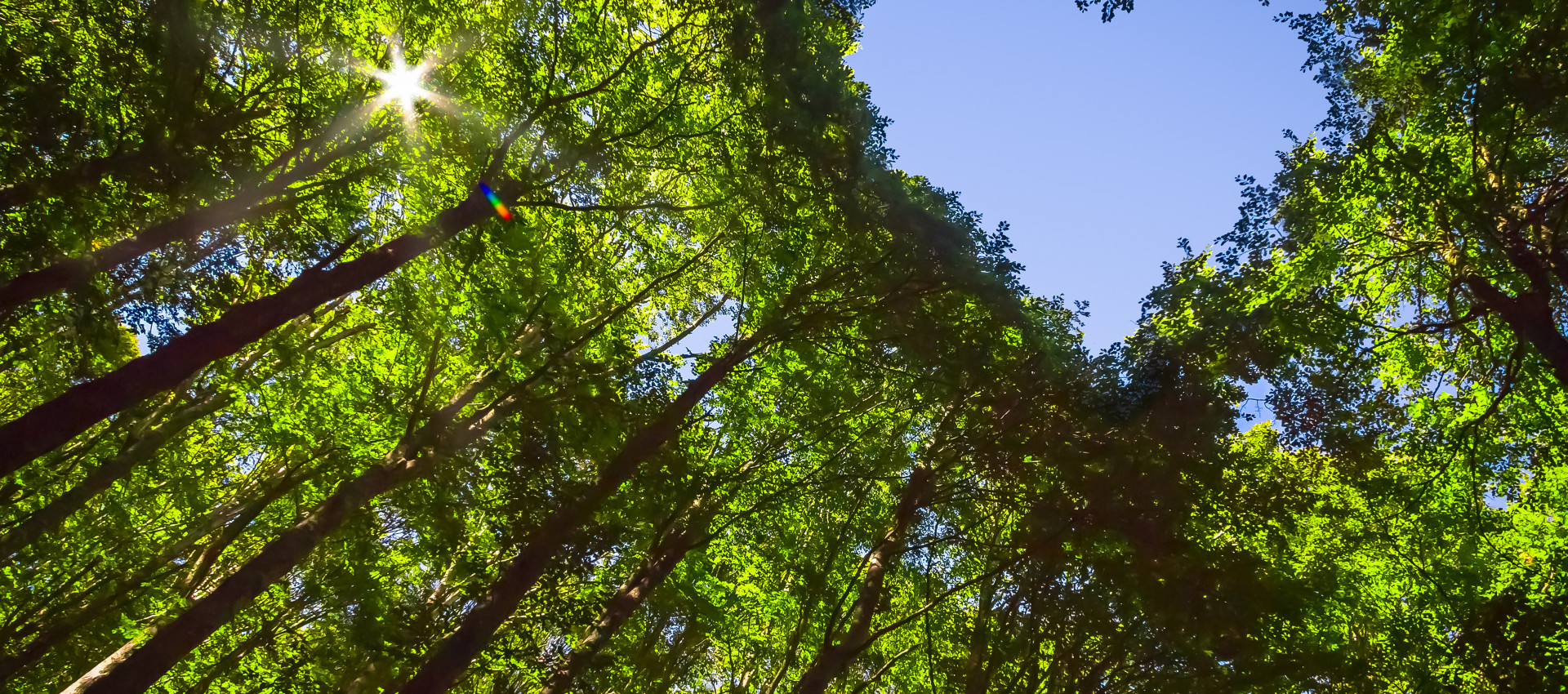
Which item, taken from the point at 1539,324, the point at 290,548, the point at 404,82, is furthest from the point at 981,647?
the point at 404,82

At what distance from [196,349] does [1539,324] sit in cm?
1448

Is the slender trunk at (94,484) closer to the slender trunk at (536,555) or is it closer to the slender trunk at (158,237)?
the slender trunk at (158,237)

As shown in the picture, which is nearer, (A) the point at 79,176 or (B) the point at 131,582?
(A) the point at 79,176

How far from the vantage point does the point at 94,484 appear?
9.20 m

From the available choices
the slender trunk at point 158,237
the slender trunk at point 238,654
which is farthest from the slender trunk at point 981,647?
the slender trunk at point 158,237

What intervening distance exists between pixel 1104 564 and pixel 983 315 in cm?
371

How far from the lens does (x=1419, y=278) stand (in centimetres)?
1027

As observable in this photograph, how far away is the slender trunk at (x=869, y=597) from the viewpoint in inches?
321

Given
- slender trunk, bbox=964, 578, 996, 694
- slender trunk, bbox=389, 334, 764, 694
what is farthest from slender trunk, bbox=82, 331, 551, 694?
slender trunk, bbox=964, 578, 996, 694

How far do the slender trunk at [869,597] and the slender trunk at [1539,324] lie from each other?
719 cm

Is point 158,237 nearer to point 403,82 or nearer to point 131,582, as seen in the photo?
point 403,82

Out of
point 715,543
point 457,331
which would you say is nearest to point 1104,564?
point 715,543

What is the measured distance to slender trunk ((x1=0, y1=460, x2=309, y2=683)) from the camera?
31.2 ft

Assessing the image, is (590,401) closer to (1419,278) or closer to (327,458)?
(327,458)
